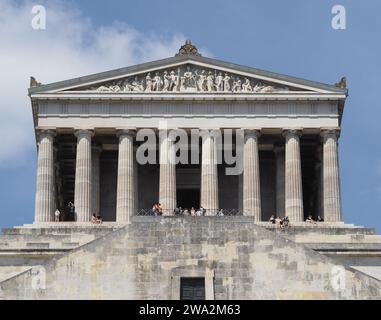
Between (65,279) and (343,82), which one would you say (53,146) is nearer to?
(343,82)

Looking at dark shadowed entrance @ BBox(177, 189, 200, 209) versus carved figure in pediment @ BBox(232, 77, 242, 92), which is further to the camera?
dark shadowed entrance @ BBox(177, 189, 200, 209)

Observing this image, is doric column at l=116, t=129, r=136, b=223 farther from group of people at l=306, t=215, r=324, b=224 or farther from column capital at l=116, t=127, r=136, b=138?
group of people at l=306, t=215, r=324, b=224

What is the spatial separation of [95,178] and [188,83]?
870 cm

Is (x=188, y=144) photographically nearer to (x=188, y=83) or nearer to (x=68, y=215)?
(x=188, y=83)

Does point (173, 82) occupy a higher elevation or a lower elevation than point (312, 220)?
higher

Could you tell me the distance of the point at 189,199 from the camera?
4198 inches

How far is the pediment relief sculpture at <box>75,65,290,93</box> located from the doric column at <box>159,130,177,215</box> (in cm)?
325

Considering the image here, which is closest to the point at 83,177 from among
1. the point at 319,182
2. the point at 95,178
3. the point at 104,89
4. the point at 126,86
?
the point at 95,178

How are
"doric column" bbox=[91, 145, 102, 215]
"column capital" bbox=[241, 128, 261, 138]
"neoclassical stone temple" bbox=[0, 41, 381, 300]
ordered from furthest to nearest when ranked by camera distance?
1. "column capital" bbox=[241, 128, 261, 138]
2. "doric column" bbox=[91, 145, 102, 215]
3. "neoclassical stone temple" bbox=[0, 41, 381, 300]

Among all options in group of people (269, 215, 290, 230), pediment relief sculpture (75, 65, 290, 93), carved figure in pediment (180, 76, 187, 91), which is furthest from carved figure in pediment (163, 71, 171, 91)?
group of people (269, 215, 290, 230)

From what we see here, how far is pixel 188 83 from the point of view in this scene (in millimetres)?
103750

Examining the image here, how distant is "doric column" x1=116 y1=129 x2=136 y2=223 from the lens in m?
99.7

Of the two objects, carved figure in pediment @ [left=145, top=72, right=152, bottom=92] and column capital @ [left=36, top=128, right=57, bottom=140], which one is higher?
carved figure in pediment @ [left=145, top=72, right=152, bottom=92]
